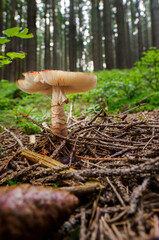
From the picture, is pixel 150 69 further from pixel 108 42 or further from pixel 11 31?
pixel 108 42

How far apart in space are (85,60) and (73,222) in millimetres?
42555

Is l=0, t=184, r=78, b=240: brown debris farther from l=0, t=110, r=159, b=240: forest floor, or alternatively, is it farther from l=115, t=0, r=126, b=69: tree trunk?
l=115, t=0, r=126, b=69: tree trunk

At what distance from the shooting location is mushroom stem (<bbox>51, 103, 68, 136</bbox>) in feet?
5.56

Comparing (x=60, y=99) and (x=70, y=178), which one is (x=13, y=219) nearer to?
(x=70, y=178)

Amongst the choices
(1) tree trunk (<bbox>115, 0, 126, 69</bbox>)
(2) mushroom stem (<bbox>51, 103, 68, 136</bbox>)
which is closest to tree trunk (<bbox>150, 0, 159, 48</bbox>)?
(1) tree trunk (<bbox>115, 0, 126, 69</bbox>)

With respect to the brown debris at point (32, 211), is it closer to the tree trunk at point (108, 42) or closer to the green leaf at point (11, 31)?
the green leaf at point (11, 31)

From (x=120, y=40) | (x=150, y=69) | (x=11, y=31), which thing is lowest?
(x=11, y=31)

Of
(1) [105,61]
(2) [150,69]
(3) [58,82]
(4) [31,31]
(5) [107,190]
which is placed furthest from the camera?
(1) [105,61]

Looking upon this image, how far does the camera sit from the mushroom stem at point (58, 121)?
169 centimetres

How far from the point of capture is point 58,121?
171 cm

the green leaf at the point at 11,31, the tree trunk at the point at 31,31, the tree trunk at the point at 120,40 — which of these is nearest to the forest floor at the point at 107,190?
the green leaf at the point at 11,31

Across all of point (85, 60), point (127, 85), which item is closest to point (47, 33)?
point (85, 60)

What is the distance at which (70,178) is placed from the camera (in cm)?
100

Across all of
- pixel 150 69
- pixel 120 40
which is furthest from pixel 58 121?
pixel 120 40
